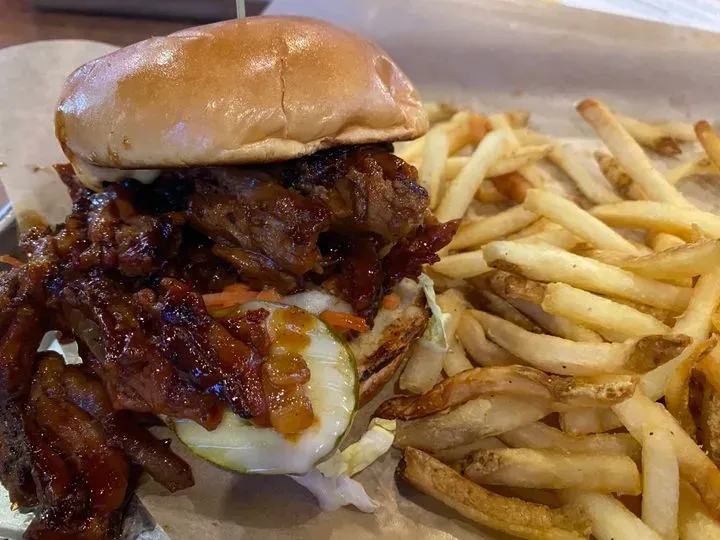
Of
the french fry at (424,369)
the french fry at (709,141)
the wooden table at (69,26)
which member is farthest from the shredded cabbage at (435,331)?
the wooden table at (69,26)

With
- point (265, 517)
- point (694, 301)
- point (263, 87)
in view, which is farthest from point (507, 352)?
point (263, 87)

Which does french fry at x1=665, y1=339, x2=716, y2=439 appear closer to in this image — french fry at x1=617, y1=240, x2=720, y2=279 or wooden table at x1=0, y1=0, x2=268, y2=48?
french fry at x1=617, y1=240, x2=720, y2=279

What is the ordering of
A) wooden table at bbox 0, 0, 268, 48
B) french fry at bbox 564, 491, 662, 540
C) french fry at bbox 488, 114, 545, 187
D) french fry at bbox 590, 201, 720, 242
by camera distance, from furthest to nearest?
1. wooden table at bbox 0, 0, 268, 48
2. french fry at bbox 488, 114, 545, 187
3. french fry at bbox 590, 201, 720, 242
4. french fry at bbox 564, 491, 662, 540

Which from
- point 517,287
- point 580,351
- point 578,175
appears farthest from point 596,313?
point 578,175

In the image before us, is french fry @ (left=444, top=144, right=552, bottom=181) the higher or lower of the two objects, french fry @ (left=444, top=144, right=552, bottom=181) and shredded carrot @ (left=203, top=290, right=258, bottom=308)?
the higher

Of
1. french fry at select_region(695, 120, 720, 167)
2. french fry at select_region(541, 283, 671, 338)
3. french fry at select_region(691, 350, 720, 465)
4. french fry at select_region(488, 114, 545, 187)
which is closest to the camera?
french fry at select_region(691, 350, 720, 465)

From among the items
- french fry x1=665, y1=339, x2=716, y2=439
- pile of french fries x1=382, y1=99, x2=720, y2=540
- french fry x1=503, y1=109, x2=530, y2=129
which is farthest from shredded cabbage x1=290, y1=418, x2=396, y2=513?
french fry x1=503, y1=109, x2=530, y2=129
